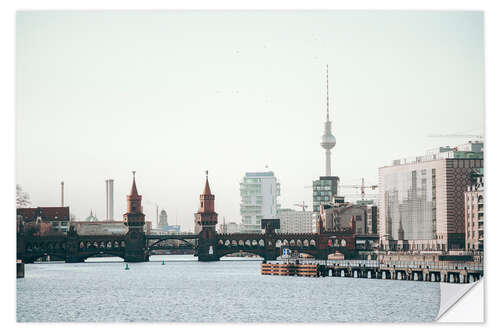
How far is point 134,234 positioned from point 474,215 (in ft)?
184

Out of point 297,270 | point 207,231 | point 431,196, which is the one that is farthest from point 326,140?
point 207,231

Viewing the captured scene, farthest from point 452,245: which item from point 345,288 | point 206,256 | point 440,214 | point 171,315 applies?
point 171,315

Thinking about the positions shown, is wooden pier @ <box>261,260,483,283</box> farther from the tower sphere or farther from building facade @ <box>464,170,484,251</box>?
building facade @ <box>464,170,484,251</box>

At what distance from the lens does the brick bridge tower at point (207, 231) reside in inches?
6083

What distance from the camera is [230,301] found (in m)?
59.7

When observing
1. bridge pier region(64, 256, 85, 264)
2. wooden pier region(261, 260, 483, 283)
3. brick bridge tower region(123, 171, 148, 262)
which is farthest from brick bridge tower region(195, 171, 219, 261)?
wooden pier region(261, 260, 483, 283)

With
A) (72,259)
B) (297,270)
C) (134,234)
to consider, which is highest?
(134,234)

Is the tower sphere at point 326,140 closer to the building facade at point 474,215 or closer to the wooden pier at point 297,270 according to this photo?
the wooden pier at point 297,270

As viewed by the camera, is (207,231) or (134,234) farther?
(207,231)

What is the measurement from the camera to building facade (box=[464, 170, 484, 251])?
376 ft

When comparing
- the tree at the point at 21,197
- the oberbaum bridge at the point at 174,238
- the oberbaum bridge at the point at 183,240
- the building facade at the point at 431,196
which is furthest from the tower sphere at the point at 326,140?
the oberbaum bridge at the point at 174,238

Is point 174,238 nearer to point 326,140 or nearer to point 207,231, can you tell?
point 207,231
